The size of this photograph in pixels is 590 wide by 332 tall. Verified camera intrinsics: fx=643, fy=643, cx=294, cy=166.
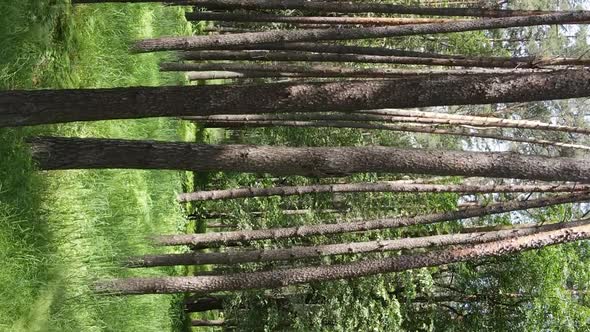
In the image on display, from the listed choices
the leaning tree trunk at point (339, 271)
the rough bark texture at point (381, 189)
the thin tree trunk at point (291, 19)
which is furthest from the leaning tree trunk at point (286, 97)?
the thin tree trunk at point (291, 19)

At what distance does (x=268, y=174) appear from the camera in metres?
6.85

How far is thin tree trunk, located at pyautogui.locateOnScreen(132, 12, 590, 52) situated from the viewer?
6738mm

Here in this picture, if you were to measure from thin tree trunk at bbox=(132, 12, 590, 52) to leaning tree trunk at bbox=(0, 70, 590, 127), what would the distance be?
10.8 feet

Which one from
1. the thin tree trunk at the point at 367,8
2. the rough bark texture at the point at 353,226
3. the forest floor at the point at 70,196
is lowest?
the rough bark texture at the point at 353,226

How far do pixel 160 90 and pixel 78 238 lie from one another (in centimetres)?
280

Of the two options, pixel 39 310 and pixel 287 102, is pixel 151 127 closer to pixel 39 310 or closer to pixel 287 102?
pixel 39 310

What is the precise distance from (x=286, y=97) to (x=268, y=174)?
9.40ft

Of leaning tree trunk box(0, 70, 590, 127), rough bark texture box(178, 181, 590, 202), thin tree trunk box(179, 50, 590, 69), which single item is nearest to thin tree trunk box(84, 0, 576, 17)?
thin tree trunk box(179, 50, 590, 69)

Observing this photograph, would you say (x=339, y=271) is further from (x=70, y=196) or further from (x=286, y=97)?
(x=286, y=97)

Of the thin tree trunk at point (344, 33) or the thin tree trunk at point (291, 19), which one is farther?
the thin tree trunk at point (291, 19)

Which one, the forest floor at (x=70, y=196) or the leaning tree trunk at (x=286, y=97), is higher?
the leaning tree trunk at (x=286, y=97)

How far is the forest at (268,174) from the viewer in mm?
4348

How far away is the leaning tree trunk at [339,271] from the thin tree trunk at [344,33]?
2.20 meters

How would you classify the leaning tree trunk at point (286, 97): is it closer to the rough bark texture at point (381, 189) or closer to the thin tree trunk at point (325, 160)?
the thin tree trunk at point (325, 160)
